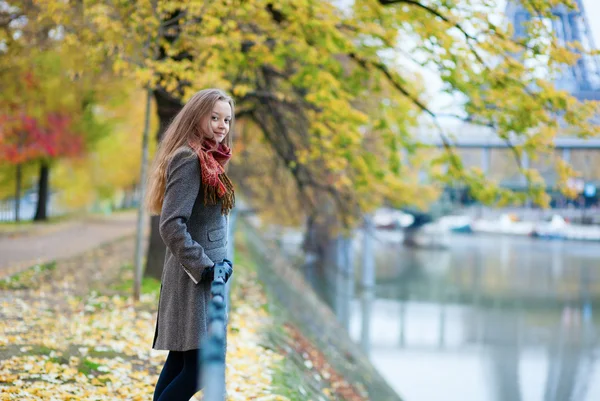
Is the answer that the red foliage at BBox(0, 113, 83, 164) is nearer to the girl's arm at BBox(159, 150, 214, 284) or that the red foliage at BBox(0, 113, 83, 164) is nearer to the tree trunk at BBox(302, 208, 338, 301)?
the tree trunk at BBox(302, 208, 338, 301)

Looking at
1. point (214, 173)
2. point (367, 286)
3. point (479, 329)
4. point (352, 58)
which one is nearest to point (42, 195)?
point (367, 286)

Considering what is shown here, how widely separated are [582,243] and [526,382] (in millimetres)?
56194

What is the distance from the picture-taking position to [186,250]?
3.33 metres

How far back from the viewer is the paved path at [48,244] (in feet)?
45.2

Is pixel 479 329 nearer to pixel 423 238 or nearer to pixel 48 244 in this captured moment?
pixel 48 244

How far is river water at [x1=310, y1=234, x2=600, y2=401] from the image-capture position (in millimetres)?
14984

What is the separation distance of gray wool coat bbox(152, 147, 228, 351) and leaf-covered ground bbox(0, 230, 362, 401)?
1.81 m

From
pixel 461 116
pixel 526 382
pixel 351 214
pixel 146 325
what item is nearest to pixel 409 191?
pixel 351 214

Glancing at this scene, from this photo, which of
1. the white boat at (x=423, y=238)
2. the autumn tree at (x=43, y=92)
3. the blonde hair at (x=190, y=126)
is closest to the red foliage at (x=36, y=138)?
the autumn tree at (x=43, y=92)

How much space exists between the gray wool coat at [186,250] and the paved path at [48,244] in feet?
29.3

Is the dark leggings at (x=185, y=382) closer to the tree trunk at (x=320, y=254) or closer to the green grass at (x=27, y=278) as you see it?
the green grass at (x=27, y=278)

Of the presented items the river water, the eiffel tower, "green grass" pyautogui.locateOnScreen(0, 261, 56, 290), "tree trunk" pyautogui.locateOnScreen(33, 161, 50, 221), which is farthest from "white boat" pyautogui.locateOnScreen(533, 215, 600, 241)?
"green grass" pyautogui.locateOnScreen(0, 261, 56, 290)

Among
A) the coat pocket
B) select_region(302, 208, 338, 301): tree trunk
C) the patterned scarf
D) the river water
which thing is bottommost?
the river water

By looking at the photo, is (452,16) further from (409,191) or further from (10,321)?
(409,191)
